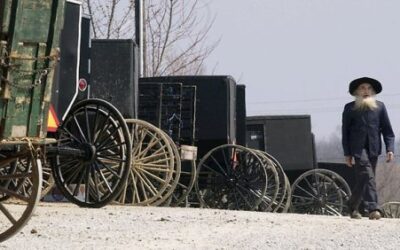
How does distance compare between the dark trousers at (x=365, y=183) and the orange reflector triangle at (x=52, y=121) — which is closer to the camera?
the orange reflector triangle at (x=52, y=121)

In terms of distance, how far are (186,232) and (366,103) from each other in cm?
374

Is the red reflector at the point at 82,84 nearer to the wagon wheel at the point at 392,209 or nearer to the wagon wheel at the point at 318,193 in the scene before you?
the wagon wheel at the point at 318,193

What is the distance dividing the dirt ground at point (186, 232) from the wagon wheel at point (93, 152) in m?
0.25

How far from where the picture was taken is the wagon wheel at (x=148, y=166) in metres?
10.5

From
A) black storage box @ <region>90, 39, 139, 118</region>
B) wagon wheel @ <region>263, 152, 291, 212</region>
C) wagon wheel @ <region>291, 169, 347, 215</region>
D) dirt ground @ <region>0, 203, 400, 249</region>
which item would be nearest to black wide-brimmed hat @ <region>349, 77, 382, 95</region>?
dirt ground @ <region>0, 203, 400, 249</region>

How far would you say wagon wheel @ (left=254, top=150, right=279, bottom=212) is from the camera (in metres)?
12.6

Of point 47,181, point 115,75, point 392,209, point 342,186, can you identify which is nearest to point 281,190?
point 342,186

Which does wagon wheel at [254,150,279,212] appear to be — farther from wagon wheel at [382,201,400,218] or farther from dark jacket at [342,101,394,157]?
wagon wheel at [382,201,400,218]

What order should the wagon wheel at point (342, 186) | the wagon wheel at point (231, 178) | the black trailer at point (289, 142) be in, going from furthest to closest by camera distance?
1. the black trailer at point (289, 142)
2. the wagon wheel at point (342, 186)
3. the wagon wheel at point (231, 178)

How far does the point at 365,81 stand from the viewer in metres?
10.5

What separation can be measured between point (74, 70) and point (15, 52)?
12.3 ft

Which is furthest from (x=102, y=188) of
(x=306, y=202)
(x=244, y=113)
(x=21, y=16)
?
(x=306, y=202)

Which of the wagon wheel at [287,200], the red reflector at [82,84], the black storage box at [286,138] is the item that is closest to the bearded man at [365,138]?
the wagon wheel at [287,200]

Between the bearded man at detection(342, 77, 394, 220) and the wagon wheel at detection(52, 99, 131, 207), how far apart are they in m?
3.12
